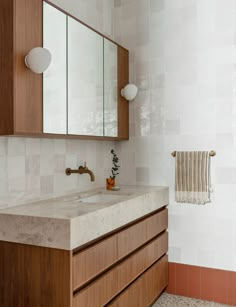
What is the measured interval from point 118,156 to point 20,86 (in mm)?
1525

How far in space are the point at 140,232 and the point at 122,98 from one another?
1.19 meters

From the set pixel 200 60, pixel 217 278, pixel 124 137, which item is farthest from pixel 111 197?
pixel 200 60

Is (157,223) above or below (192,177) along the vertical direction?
below

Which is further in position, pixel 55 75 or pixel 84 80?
pixel 84 80

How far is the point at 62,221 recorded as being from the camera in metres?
1.62

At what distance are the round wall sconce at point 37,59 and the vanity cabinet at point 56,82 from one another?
4 centimetres

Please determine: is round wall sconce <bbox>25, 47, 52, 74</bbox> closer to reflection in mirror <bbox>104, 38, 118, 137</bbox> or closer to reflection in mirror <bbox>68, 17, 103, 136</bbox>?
reflection in mirror <bbox>68, 17, 103, 136</bbox>

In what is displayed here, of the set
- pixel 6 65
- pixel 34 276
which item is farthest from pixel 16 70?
pixel 34 276

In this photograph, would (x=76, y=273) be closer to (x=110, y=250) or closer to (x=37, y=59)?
(x=110, y=250)

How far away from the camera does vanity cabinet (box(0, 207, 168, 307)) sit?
1.64 metres

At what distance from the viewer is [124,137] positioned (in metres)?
3.00

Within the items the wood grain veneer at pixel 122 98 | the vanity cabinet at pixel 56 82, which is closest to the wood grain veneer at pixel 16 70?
the vanity cabinet at pixel 56 82

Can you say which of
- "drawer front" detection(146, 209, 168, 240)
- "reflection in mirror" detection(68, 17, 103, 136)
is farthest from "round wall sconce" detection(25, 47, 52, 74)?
"drawer front" detection(146, 209, 168, 240)

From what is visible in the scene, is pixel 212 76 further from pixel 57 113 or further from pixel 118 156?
pixel 57 113
